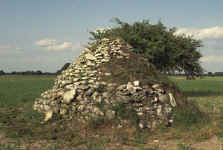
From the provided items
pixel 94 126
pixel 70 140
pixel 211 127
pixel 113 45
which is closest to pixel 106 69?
pixel 113 45

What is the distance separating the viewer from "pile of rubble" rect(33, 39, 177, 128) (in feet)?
29.9

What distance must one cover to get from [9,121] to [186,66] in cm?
1913

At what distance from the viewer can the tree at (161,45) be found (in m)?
23.4

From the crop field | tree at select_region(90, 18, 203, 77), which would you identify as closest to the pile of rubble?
the crop field

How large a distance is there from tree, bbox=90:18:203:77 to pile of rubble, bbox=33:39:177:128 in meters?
12.5

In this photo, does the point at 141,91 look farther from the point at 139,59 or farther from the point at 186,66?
the point at 186,66

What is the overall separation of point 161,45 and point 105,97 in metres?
15.1

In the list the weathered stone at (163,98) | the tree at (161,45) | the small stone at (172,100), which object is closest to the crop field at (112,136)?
the small stone at (172,100)

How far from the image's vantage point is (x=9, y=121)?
10305 mm

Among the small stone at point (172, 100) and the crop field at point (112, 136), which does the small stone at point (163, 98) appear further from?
the crop field at point (112, 136)

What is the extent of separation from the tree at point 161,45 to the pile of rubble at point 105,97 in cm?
1255

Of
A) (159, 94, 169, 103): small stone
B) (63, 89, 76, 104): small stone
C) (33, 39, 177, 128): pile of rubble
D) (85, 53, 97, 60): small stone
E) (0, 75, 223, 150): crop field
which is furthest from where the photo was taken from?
(85, 53, 97, 60): small stone

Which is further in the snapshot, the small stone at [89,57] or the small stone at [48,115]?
the small stone at [89,57]

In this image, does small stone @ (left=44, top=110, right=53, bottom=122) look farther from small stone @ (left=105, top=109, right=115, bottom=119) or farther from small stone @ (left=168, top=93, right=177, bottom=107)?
small stone @ (left=168, top=93, right=177, bottom=107)
